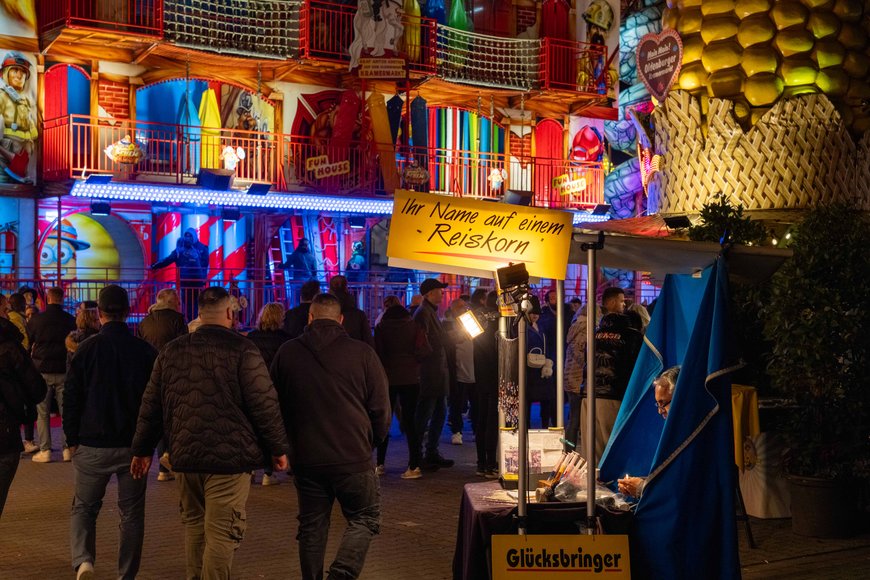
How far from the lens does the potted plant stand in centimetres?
883

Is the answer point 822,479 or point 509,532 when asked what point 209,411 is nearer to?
point 509,532

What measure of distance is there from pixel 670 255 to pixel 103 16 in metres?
17.1

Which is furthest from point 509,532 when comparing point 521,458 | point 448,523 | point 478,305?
point 478,305

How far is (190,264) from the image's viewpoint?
71.2ft

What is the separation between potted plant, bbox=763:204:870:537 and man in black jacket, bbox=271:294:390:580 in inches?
146

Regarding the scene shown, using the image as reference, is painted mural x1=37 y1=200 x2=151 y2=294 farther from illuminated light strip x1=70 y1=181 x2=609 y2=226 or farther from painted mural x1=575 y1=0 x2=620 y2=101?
painted mural x1=575 y1=0 x2=620 y2=101

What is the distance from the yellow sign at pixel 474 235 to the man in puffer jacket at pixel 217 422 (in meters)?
1.08

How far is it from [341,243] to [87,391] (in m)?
17.3

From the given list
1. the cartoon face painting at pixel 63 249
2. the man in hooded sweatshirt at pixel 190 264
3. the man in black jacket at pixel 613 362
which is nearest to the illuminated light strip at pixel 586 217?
the man in hooded sweatshirt at pixel 190 264

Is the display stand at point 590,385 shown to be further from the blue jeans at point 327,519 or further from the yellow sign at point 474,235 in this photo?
the blue jeans at point 327,519

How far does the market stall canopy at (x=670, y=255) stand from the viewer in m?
6.36

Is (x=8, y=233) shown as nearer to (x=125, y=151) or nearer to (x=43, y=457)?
(x=125, y=151)

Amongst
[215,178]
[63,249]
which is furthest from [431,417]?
[63,249]

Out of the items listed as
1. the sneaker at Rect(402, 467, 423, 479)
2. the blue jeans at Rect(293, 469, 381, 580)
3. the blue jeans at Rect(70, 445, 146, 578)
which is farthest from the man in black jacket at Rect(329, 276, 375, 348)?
the blue jeans at Rect(293, 469, 381, 580)
